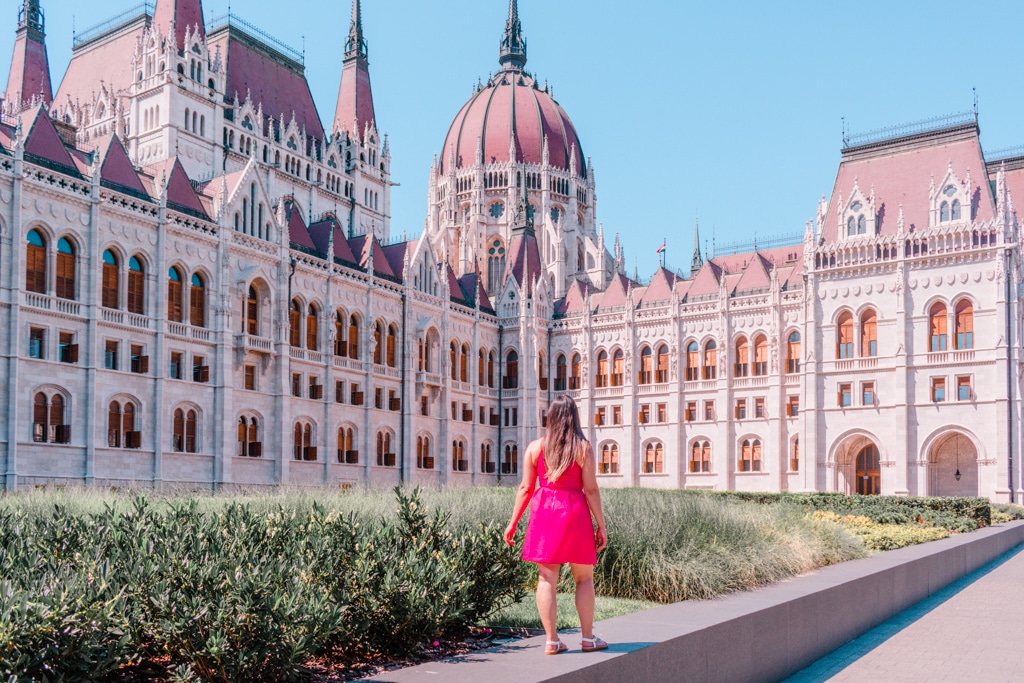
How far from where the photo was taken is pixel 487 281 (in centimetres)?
7769

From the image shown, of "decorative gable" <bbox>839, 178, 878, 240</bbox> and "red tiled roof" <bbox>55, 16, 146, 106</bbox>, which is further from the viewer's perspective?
"red tiled roof" <bbox>55, 16, 146, 106</bbox>

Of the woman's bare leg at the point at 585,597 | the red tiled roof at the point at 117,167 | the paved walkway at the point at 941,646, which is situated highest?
the red tiled roof at the point at 117,167

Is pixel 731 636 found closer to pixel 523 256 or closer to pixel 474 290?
pixel 474 290

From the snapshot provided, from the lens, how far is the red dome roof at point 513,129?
279 feet

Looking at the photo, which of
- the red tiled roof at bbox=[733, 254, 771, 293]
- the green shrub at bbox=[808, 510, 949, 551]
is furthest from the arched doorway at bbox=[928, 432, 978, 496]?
the green shrub at bbox=[808, 510, 949, 551]

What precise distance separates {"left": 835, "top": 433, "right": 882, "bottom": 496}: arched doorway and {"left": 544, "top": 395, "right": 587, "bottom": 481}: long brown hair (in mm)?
49274

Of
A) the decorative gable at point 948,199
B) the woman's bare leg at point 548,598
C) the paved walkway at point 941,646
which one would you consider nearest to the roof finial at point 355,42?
the decorative gable at point 948,199

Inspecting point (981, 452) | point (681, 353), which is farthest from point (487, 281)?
point (981, 452)

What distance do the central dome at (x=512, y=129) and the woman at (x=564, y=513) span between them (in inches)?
3009

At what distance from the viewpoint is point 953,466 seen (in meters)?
53.4

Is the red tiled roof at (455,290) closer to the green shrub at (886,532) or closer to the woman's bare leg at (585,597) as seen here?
the green shrub at (886,532)

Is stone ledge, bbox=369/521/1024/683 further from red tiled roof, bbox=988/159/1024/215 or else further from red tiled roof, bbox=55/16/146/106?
red tiled roof, bbox=55/16/146/106

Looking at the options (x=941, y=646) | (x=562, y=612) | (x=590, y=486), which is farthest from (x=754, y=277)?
(x=590, y=486)

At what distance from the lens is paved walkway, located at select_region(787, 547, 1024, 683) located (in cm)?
1126
